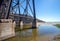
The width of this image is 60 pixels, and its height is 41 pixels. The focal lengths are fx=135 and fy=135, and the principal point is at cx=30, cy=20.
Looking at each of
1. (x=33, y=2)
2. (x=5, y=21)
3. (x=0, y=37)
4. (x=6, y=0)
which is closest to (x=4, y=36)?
(x=0, y=37)

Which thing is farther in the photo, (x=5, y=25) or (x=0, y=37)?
(x=5, y=25)

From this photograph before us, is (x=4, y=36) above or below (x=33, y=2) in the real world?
below

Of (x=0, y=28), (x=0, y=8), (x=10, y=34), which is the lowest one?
(x=10, y=34)

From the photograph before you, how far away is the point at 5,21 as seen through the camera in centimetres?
1642

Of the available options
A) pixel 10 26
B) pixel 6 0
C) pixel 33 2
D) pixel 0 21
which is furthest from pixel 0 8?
pixel 33 2

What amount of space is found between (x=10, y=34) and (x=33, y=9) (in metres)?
24.3

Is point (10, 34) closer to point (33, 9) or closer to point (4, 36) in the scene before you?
point (4, 36)

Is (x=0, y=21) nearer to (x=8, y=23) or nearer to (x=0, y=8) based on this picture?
(x=8, y=23)

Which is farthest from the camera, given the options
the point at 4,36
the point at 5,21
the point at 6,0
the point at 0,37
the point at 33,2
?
the point at 33,2

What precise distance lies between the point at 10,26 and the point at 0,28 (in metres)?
2.82

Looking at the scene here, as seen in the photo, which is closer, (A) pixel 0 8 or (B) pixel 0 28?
(B) pixel 0 28

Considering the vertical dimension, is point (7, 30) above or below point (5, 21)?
below

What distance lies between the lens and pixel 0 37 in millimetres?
14445

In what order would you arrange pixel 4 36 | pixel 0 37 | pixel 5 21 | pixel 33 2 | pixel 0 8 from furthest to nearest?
pixel 33 2 < pixel 0 8 < pixel 5 21 < pixel 4 36 < pixel 0 37
